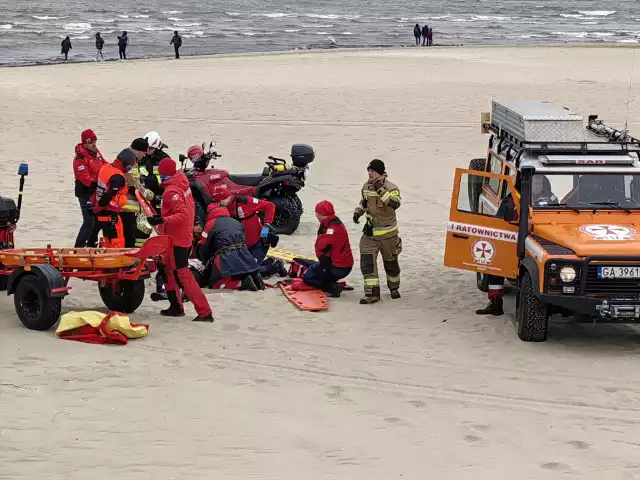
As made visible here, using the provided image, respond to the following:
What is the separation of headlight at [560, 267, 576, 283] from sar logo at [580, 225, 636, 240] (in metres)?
0.52

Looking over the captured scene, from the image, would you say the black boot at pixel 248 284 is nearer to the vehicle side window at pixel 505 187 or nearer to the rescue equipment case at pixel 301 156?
→ the vehicle side window at pixel 505 187

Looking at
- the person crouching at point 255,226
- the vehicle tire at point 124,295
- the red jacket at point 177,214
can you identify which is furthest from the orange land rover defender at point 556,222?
the vehicle tire at point 124,295

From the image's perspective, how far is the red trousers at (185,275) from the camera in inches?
442

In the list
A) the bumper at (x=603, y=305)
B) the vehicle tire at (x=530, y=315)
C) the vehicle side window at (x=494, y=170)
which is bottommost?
the vehicle tire at (x=530, y=315)

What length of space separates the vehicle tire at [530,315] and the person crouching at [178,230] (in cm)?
310

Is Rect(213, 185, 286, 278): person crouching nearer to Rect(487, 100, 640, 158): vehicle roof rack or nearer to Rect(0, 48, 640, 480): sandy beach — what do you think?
Rect(0, 48, 640, 480): sandy beach

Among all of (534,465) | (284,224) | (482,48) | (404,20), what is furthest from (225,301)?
(404,20)

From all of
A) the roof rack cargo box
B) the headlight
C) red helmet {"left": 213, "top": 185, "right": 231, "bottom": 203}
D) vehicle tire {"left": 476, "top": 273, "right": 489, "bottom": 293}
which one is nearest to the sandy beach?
vehicle tire {"left": 476, "top": 273, "right": 489, "bottom": 293}

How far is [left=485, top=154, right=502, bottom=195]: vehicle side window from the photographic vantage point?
1229cm

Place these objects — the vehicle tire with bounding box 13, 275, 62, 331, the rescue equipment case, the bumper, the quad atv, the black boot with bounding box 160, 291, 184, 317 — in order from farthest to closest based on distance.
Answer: the rescue equipment case < the quad atv < the black boot with bounding box 160, 291, 184, 317 < the vehicle tire with bounding box 13, 275, 62, 331 < the bumper

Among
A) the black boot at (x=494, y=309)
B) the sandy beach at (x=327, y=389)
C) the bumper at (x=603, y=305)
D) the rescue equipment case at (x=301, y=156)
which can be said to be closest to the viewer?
the sandy beach at (x=327, y=389)

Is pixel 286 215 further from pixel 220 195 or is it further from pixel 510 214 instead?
pixel 510 214

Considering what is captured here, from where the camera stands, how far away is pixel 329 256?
41.5 feet

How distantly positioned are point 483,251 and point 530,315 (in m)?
1.08
